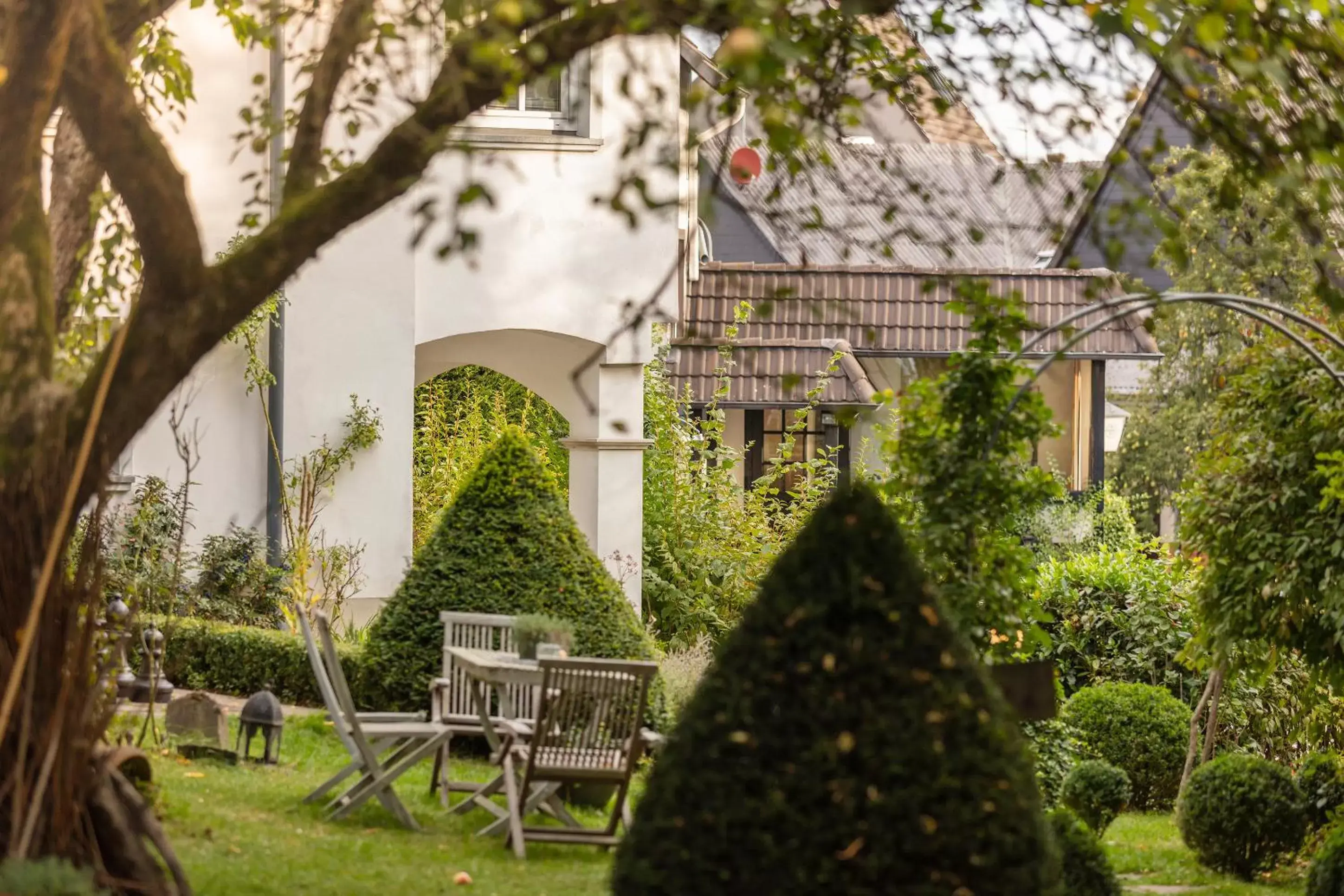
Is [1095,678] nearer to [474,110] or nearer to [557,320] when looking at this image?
[557,320]

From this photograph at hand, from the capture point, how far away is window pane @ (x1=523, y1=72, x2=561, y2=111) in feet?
45.9

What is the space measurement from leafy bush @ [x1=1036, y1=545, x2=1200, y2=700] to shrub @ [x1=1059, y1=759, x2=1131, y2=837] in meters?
4.27

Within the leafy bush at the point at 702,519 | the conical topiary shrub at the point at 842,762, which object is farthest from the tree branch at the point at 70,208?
the leafy bush at the point at 702,519

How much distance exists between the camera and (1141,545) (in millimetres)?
14984

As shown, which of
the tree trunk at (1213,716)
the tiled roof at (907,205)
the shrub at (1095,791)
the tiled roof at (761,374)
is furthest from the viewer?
the tiled roof at (761,374)

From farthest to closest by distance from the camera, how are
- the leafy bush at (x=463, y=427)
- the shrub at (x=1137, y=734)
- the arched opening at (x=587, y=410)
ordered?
the leafy bush at (x=463, y=427), the arched opening at (x=587, y=410), the shrub at (x=1137, y=734)

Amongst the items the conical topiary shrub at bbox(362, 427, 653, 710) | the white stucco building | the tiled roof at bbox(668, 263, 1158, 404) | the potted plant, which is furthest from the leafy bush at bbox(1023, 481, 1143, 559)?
the potted plant

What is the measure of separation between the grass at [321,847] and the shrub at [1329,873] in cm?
336

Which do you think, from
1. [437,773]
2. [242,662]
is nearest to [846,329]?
[242,662]

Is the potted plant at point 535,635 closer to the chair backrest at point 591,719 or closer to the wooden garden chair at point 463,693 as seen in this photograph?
the wooden garden chair at point 463,693

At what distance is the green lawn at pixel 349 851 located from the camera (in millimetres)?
6949

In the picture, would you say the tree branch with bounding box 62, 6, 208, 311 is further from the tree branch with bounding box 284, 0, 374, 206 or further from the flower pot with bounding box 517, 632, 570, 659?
the flower pot with bounding box 517, 632, 570, 659

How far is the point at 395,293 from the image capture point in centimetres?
1374

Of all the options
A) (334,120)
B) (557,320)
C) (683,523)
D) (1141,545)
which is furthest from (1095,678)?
(334,120)
